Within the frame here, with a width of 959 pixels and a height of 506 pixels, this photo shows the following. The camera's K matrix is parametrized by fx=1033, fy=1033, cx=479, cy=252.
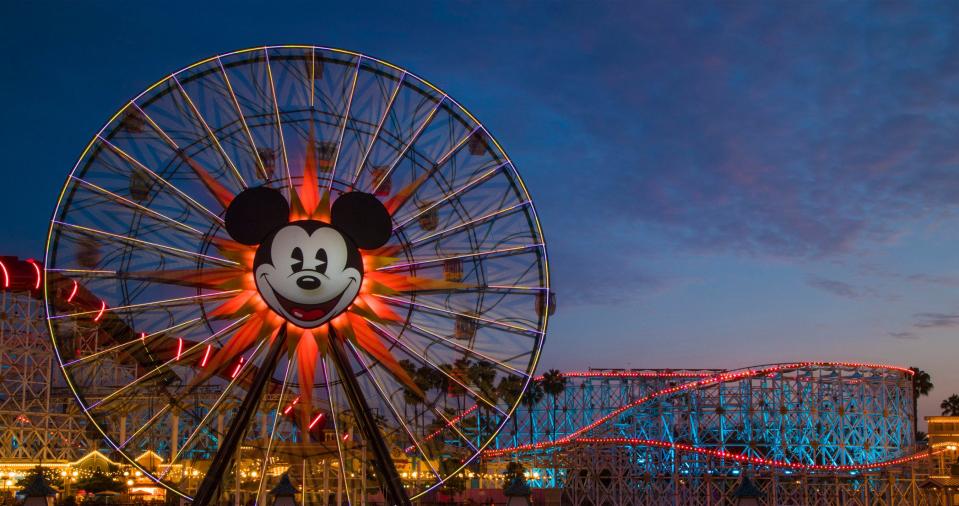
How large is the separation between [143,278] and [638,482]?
42607 mm

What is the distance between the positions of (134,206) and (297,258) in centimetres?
511

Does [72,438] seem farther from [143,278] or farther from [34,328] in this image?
[143,278]

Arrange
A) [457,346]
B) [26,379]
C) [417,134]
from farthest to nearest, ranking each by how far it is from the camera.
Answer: [26,379], [417,134], [457,346]

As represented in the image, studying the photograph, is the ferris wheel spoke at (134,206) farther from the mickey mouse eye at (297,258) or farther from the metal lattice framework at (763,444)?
the metal lattice framework at (763,444)

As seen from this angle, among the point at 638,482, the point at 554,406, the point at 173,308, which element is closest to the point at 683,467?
the point at 638,482

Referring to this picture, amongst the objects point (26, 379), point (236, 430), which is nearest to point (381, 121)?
point (236, 430)

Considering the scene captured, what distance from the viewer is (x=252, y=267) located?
56.4ft

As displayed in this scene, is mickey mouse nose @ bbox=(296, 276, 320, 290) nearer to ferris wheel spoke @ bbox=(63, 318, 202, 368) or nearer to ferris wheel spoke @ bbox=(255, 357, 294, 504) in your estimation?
ferris wheel spoke @ bbox=(255, 357, 294, 504)

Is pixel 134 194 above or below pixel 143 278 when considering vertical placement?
above

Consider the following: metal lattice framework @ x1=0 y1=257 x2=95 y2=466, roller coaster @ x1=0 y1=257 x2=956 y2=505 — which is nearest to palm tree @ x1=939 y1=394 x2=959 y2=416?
roller coaster @ x1=0 y1=257 x2=956 y2=505

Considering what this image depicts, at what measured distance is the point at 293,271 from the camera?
16438 mm

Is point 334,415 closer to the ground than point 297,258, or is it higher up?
closer to the ground

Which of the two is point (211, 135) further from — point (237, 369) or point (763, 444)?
point (763, 444)

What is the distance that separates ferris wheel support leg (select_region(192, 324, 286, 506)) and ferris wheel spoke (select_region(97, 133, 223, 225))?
3.63 metres
